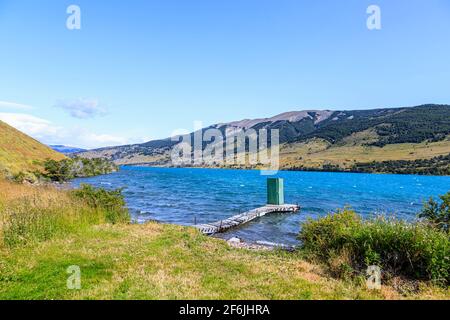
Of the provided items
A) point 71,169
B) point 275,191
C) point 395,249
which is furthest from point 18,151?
point 395,249

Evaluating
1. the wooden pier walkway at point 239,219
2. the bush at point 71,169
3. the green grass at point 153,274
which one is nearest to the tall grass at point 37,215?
the green grass at point 153,274

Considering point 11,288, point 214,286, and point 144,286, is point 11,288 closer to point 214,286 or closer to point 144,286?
point 144,286

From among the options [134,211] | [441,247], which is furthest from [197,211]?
[441,247]

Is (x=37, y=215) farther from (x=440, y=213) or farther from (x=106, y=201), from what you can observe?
(x=440, y=213)

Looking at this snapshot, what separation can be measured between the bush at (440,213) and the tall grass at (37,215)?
15250 mm

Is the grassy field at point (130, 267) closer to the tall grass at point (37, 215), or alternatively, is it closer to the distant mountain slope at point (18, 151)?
the tall grass at point (37, 215)

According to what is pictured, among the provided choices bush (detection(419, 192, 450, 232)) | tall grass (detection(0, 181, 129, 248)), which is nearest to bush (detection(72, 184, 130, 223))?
tall grass (detection(0, 181, 129, 248))

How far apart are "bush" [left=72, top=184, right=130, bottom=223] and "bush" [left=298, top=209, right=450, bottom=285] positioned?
12002 mm

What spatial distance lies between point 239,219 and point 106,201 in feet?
58.5

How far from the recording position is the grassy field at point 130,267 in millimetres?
7188

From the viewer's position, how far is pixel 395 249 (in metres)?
10.1

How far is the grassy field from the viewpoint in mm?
7188

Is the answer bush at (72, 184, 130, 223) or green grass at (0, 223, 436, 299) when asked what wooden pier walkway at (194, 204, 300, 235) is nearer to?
bush at (72, 184, 130, 223)

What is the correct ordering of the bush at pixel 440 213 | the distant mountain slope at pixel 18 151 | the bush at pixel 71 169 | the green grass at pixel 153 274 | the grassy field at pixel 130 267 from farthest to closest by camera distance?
1. the bush at pixel 71 169
2. the distant mountain slope at pixel 18 151
3. the bush at pixel 440 213
4. the grassy field at pixel 130 267
5. the green grass at pixel 153 274
